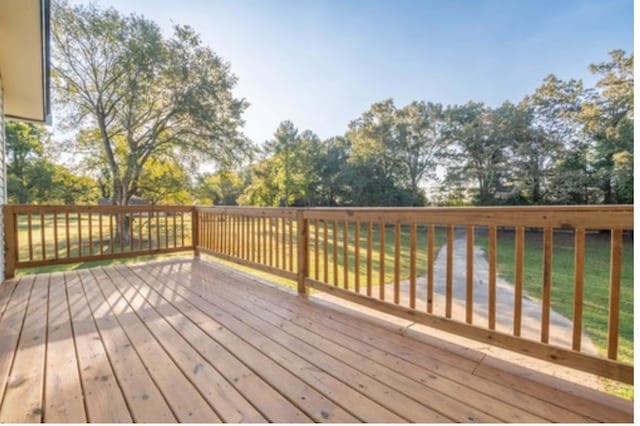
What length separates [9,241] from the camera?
3.54 m

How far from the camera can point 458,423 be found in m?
1.22

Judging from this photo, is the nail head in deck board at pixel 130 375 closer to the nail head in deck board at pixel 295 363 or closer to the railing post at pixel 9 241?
the nail head in deck board at pixel 295 363

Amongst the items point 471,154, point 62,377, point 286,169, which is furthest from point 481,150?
point 62,377

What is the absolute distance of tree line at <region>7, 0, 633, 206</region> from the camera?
824 cm

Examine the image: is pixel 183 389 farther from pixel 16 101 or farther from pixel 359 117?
pixel 359 117

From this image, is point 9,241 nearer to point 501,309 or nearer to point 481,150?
point 501,309

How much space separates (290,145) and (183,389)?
19.2 m

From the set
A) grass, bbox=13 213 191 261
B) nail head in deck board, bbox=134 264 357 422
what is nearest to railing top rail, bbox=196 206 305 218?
grass, bbox=13 213 191 261

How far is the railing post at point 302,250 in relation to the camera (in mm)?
2998

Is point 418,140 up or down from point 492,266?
up

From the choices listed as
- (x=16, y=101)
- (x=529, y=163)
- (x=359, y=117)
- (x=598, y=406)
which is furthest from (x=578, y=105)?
(x=16, y=101)

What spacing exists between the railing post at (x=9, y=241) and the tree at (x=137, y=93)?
5742 millimetres

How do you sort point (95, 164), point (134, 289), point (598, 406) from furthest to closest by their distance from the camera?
point (95, 164), point (134, 289), point (598, 406)

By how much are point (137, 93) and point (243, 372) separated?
9492 mm
